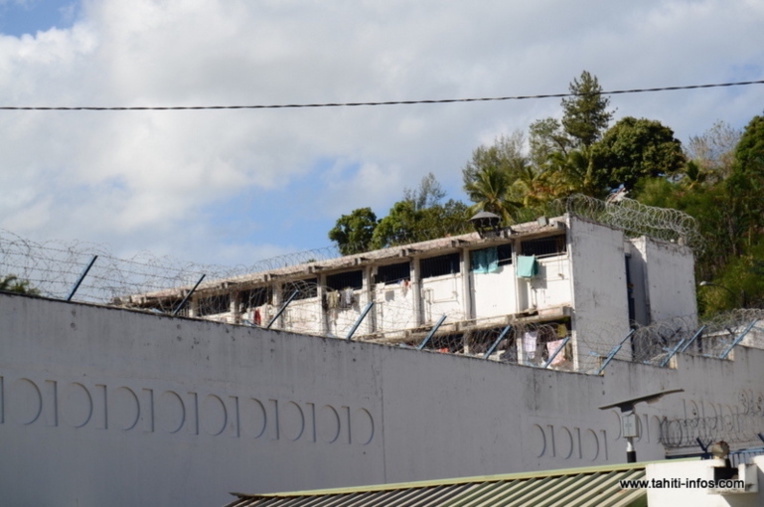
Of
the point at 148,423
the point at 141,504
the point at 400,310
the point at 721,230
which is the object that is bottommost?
the point at 141,504

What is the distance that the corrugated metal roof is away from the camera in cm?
1224

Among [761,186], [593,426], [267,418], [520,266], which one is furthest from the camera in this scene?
[761,186]

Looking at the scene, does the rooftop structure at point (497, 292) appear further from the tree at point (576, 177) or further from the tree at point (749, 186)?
the tree at point (576, 177)

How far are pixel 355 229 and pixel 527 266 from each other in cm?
2567

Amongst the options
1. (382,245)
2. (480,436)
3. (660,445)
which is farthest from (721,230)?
(480,436)

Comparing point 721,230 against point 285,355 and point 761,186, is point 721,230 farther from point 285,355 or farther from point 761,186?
point 285,355

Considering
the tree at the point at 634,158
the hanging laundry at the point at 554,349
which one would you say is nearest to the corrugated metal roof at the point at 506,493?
the hanging laundry at the point at 554,349

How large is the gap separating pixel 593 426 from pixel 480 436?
4.69 meters

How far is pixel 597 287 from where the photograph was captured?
1606 inches

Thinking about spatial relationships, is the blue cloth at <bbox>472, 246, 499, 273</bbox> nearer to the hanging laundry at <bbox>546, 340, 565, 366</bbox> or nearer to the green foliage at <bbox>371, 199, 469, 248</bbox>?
the hanging laundry at <bbox>546, 340, 565, 366</bbox>

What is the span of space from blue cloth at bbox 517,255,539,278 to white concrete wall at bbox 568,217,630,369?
1484 mm

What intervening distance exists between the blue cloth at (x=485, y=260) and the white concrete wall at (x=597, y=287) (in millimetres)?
3104

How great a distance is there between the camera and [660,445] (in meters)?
33.0

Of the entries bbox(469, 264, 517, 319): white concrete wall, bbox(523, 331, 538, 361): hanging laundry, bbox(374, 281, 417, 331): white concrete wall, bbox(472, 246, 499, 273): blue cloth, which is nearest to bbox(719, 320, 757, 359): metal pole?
bbox(523, 331, 538, 361): hanging laundry
